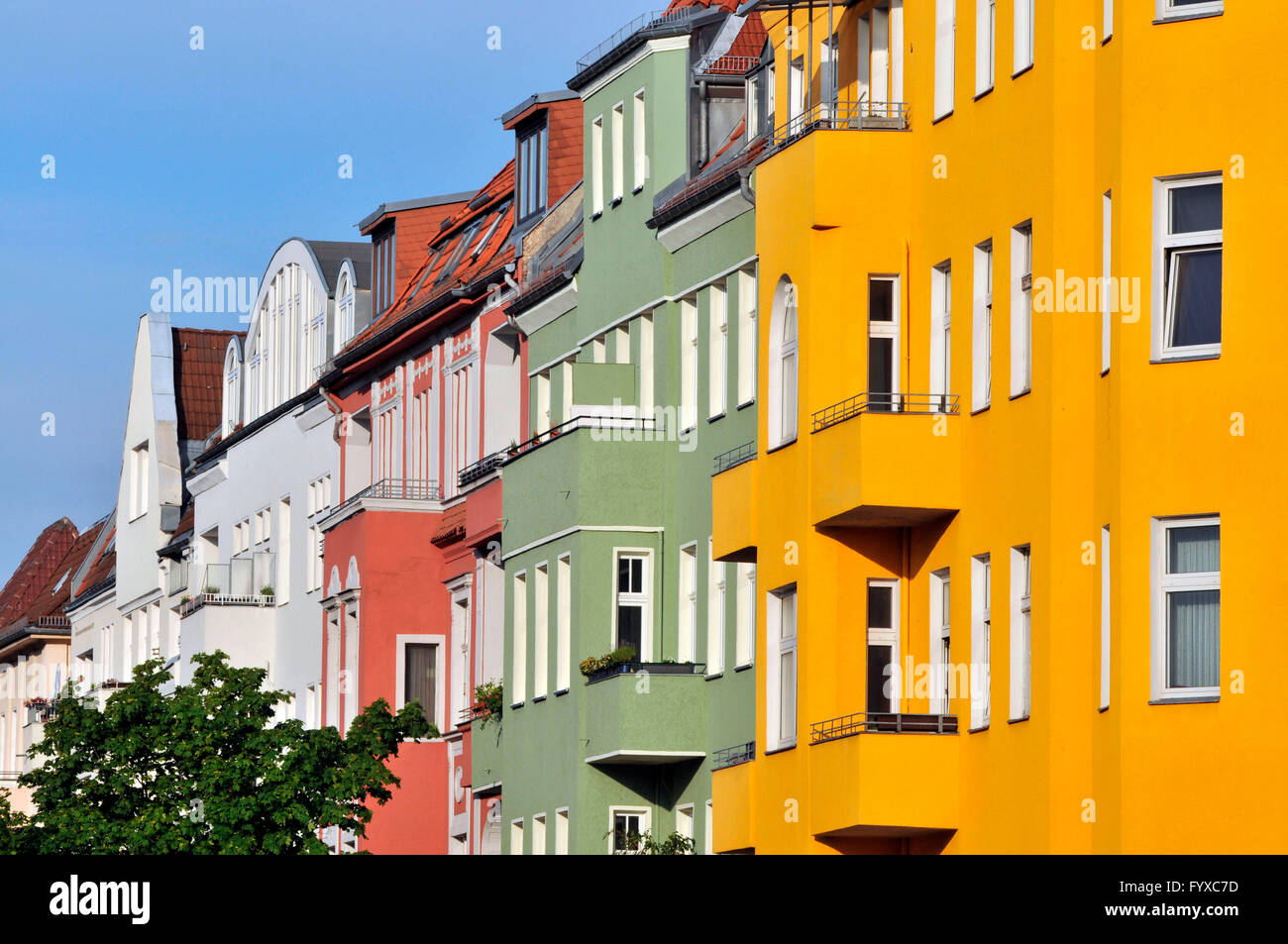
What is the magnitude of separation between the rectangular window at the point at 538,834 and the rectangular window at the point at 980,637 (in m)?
12.4

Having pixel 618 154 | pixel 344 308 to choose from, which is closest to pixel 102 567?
pixel 344 308

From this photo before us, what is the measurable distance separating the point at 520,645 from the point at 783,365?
9941 mm

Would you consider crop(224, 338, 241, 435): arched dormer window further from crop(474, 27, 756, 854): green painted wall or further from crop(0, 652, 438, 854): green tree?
crop(474, 27, 756, 854): green painted wall

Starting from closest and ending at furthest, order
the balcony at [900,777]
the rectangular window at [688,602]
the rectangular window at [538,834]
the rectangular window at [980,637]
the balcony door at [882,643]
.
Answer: the rectangular window at [980,637] < the balcony at [900,777] < the balcony door at [882,643] < the rectangular window at [688,602] < the rectangular window at [538,834]

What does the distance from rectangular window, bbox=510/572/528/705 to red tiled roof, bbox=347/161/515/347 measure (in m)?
6.62

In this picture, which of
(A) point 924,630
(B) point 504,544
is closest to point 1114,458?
(A) point 924,630

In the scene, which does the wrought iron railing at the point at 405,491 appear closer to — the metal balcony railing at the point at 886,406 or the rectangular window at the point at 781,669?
the rectangular window at the point at 781,669

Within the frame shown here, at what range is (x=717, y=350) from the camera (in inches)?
1566

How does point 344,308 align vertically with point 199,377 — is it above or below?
below

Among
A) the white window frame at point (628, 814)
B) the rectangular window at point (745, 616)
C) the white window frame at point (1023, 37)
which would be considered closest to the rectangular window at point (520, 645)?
the white window frame at point (628, 814)

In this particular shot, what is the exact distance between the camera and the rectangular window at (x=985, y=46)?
105ft

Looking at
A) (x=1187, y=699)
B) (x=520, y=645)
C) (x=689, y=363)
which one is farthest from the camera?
(x=520, y=645)

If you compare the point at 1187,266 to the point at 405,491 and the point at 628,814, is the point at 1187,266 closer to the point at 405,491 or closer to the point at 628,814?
the point at 628,814

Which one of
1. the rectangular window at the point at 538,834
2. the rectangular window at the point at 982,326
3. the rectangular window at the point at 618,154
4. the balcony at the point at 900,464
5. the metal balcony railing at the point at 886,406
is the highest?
the rectangular window at the point at 618,154
